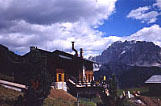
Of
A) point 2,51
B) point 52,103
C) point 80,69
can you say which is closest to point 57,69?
point 80,69

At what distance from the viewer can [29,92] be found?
19094 mm

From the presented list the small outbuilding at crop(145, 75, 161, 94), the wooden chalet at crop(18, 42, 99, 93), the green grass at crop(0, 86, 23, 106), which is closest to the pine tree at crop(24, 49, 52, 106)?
the green grass at crop(0, 86, 23, 106)

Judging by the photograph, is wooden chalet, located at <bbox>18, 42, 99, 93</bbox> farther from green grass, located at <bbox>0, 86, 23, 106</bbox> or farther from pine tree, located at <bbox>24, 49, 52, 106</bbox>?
pine tree, located at <bbox>24, 49, 52, 106</bbox>

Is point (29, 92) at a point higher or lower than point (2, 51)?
lower

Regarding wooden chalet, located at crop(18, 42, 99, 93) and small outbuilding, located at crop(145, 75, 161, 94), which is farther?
small outbuilding, located at crop(145, 75, 161, 94)

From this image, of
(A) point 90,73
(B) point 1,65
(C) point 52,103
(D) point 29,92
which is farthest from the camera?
(A) point 90,73

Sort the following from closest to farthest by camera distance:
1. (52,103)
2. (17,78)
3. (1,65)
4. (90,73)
Result: (52,103)
(17,78)
(1,65)
(90,73)

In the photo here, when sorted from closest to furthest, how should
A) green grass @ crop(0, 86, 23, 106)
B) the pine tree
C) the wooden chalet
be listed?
the pine tree
green grass @ crop(0, 86, 23, 106)
the wooden chalet

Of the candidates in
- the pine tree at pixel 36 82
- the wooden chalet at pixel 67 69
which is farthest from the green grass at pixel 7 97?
the wooden chalet at pixel 67 69

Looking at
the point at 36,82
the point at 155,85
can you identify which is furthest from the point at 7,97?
the point at 155,85

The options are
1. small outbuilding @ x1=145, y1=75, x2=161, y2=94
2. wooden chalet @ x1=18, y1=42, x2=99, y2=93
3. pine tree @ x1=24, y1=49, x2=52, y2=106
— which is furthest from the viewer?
small outbuilding @ x1=145, y1=75, x2=161, y2=94

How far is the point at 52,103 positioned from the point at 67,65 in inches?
703

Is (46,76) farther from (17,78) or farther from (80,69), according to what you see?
(80,69)

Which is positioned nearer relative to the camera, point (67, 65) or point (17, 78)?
point (17, 78)
